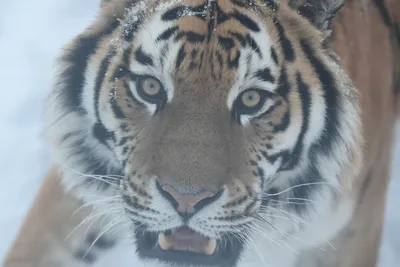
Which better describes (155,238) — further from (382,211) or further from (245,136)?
(382,211)

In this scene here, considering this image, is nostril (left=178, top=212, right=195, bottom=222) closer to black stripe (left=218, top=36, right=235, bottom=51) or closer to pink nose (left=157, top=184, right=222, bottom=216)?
pink nose (left=157, top=184, right=222, bottom=216)

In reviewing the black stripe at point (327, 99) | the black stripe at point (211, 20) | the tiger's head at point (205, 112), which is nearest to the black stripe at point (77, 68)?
the tiger's head at point (205, 112)

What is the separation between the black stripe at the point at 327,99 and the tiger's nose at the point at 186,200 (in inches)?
6.2

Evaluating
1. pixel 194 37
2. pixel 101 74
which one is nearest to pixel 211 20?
pixel 194 37

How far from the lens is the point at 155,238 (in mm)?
730

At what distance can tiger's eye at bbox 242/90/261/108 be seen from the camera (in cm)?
68

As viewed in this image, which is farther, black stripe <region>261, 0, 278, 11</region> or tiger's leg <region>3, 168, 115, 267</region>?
tiger's leg <region>3, 168, 115, 267</region>

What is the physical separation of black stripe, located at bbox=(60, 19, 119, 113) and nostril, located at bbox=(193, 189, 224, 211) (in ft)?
0.60

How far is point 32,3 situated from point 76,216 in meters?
0.33

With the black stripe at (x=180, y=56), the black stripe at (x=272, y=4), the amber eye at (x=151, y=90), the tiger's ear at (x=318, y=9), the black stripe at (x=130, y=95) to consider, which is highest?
the tiger's ear at (x=318, y=9)

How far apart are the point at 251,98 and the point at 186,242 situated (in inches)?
6.3

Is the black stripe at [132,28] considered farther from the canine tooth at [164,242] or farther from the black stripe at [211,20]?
the canine tooth at [164,242]

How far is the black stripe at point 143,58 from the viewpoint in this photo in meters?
0.68

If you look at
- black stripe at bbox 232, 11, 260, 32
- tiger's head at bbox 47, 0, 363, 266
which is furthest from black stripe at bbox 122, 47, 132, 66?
black stripe at bbox 232, 11, 260, 32
